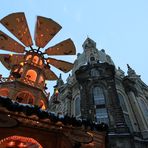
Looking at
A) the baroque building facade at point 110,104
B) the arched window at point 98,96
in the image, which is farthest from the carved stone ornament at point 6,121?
the arched window at point 98,96

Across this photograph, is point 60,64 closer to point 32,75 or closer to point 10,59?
point 32,75

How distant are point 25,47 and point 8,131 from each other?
394 inches

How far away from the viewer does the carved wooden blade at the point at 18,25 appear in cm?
1416

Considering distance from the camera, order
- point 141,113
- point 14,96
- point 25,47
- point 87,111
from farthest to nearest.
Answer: point 141,113 < point 87,111 < point 25,47 < point 14,96

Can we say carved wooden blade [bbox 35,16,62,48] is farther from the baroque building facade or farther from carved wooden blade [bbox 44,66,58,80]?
the baroque building facade

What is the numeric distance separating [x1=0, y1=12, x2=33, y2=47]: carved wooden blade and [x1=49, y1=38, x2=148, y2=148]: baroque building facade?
7910mm

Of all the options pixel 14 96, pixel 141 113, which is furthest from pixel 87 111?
pixel 14 96

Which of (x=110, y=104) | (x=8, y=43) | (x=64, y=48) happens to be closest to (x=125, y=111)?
(x=110, y=104)

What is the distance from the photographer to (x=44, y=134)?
8.26 metres

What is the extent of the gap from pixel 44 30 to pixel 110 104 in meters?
14.7

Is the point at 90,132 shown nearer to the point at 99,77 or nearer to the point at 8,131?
the point at 8,131

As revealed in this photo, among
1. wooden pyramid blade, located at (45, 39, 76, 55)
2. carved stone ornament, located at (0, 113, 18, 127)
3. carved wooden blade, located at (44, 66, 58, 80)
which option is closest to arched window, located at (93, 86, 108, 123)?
carved wooden blade, located at (44, 66, 58, 80)

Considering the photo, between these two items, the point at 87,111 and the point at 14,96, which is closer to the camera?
the point at 14,96

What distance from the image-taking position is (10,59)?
15.3 m
